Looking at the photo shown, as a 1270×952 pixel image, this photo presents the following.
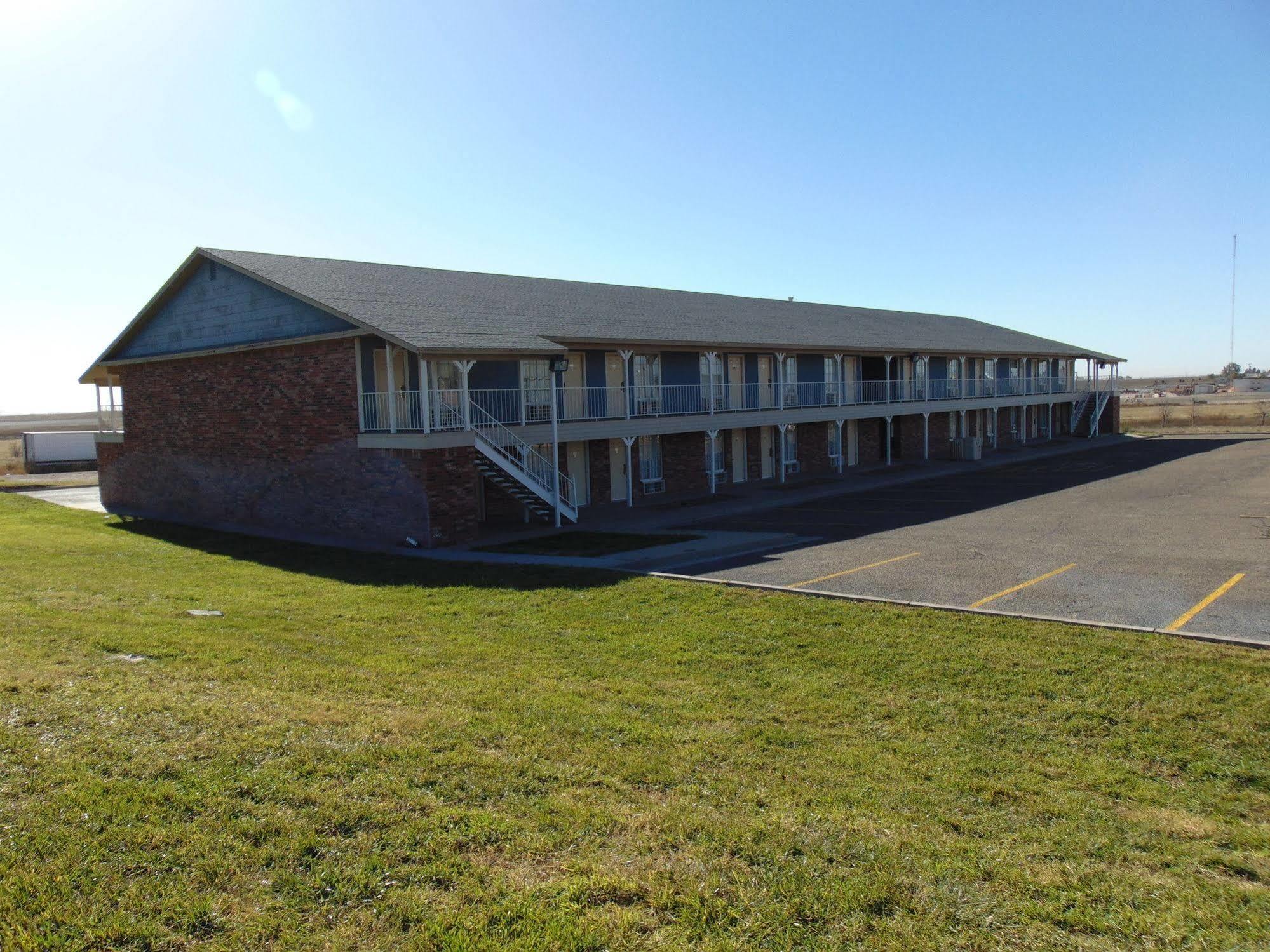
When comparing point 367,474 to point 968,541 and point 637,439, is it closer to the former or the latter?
point 637,439

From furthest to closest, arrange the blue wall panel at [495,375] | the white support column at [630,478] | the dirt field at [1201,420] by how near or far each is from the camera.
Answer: the dirt field at [1201,420] → the white support column at [630,478] → the blue wall panel at [495,375]

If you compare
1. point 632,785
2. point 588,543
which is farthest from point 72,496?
point 632,785

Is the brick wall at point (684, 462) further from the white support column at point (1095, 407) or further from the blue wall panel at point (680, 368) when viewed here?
the white support column at point (1095, 407)

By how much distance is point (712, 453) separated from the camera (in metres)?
27.4

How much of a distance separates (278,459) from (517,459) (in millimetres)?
5836

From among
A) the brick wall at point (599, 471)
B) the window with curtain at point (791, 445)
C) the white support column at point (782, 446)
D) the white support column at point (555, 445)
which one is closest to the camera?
the white support column at point (555, 445)

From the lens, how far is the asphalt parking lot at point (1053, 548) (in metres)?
11.8

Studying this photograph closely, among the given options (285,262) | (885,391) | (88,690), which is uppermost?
(285,262)

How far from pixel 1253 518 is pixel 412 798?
62.0 ft

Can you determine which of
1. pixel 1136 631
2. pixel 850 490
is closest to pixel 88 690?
pixel 1136 631

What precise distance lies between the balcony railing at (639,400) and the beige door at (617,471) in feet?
3.11

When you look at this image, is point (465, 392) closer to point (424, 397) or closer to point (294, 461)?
point (424, 397)

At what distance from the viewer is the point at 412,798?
19.4 feet

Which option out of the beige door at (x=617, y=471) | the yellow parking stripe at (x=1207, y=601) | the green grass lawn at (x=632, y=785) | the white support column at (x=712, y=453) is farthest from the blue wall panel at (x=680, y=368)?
the green grass lawn at (x=632, y=785)
